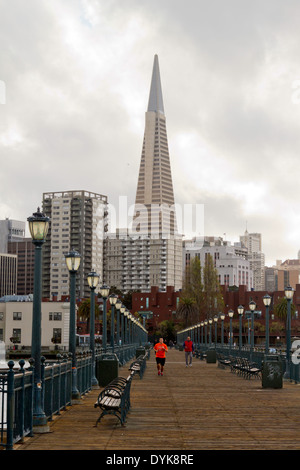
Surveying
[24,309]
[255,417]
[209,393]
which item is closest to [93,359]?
[209,393]

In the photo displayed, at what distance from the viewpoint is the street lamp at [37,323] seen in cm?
1309

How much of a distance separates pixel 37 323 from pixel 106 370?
1078cm

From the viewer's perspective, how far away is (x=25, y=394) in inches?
483

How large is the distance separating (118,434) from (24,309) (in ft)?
345

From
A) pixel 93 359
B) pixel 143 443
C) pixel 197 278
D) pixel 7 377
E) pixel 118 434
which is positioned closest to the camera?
pixel 7 377

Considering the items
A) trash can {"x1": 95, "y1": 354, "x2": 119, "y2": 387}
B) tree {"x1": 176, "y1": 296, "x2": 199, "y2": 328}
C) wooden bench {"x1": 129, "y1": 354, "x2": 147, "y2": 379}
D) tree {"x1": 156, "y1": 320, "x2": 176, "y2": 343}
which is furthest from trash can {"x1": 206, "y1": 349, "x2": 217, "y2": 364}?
tree {"x1": 156, "y1": 320, "x2": 176, "y2": 343}

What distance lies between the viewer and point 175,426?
552 inches

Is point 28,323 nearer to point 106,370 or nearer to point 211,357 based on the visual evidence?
point 211,357

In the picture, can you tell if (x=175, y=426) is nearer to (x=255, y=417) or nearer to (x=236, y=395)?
(x=255, y=417)

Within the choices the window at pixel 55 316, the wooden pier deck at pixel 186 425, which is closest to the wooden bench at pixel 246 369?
the wooden pier deck at pixel 186 425

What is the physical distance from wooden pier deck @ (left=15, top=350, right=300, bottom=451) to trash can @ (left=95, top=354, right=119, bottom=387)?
160 centimetres

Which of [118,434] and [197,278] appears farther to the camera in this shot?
[197,278]

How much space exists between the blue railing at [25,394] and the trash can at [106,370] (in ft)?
13.7

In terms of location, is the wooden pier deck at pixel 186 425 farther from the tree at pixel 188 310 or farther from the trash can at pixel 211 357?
the tree at pixel 188 310
